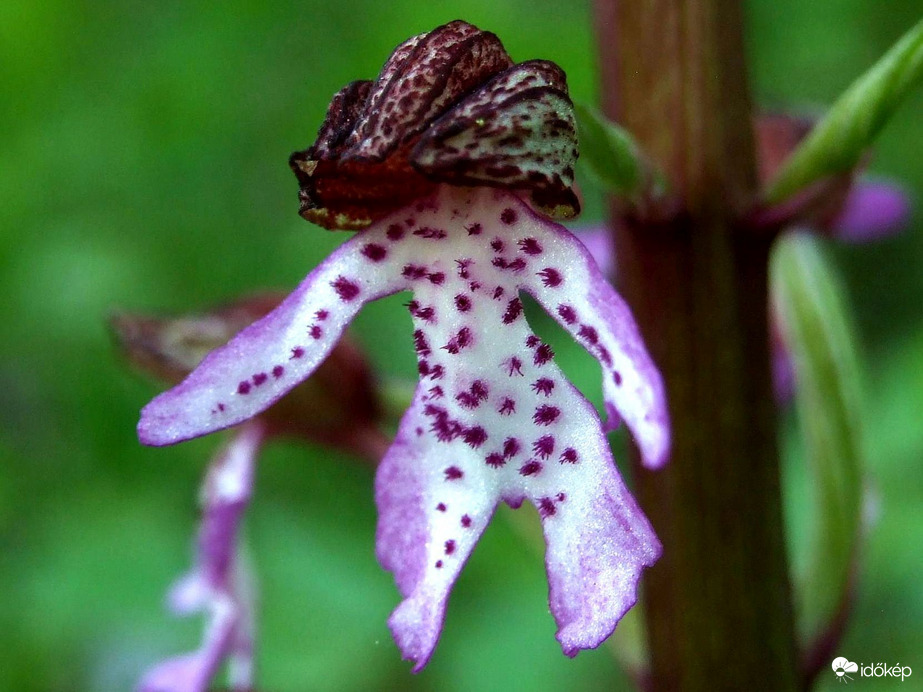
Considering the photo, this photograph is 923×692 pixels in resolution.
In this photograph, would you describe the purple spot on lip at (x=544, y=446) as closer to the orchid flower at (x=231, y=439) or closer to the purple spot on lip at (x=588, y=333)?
the purple spot on lip at (x=588, y=333)

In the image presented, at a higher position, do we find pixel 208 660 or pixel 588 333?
pixel 588 333

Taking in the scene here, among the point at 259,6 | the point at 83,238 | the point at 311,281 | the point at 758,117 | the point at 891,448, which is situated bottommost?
the point at 891,448

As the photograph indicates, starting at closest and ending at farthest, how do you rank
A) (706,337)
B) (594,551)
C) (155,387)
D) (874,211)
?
(594,551)
(706,337)
(874,211)
(155,387)

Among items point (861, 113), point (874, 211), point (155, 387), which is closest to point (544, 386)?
point (861, 113)

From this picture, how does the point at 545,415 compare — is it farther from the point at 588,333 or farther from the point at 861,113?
the point at 861,113

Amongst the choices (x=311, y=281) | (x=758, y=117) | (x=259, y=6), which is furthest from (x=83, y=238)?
(x=311, y=281)

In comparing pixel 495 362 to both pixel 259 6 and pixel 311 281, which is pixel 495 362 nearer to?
pixel 311 281
